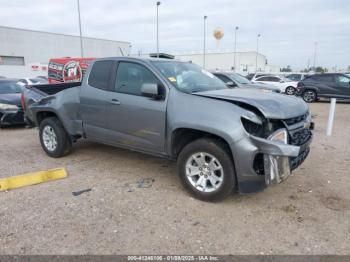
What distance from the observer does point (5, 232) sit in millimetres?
3219

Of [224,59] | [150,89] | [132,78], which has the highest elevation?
[224,59]

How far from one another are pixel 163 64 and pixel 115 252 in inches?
108

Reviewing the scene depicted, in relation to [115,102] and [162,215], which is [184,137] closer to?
[162,215]

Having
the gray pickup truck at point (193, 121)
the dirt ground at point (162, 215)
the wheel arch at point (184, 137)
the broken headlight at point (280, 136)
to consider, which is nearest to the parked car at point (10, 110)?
the dirt ground at point (162, 215)

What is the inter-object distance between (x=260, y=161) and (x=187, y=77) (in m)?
1.75

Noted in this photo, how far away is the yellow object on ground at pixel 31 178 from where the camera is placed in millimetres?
4379

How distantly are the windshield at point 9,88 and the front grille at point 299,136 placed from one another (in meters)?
9.21

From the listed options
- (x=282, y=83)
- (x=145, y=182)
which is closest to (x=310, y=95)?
(x=282, y=83)

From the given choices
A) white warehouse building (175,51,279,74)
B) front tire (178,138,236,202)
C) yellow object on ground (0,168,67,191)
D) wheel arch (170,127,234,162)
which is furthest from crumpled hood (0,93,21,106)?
white warehouse building (175,51,279,74)

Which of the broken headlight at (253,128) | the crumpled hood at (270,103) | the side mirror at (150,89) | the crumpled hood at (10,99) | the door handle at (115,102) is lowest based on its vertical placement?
the crumpled hood at (10,99)

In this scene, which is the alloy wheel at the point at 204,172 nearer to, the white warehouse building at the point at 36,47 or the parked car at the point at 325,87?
the parked car at the point at 325,87

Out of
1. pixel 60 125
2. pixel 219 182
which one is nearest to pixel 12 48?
pixel 60 125

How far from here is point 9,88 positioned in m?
10.1

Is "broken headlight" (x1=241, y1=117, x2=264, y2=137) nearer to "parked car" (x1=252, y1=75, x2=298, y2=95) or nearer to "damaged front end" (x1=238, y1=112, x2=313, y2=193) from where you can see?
"damaged front end" (x1=238, y1=112, x2=313, y2=193)
